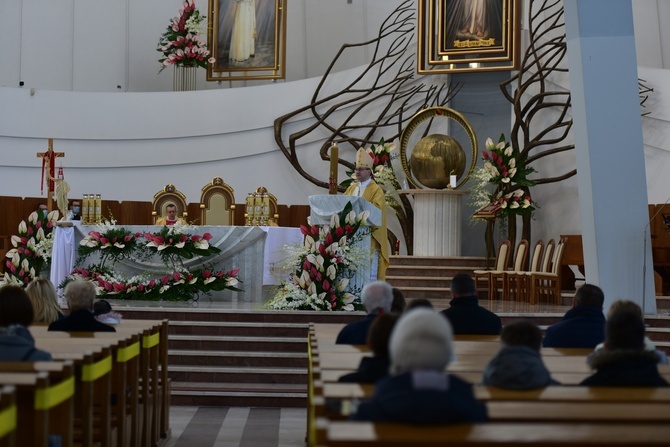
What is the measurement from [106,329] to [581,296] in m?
2.67

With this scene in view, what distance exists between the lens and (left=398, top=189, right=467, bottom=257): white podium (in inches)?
513

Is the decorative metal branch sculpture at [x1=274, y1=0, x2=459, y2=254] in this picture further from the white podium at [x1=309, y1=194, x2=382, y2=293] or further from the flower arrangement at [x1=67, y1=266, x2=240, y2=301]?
the white podium at [x1=309, y1=194, x2=382, y2=293]

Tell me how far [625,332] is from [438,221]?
9.20 meters

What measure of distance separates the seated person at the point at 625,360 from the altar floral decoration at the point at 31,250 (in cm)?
789

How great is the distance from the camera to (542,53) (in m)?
13.5

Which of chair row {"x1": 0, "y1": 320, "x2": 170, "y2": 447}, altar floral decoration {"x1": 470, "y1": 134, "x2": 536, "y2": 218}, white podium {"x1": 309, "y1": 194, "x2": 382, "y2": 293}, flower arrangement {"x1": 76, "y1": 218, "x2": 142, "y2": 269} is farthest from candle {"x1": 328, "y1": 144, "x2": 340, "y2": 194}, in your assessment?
altar floral decoration {"x1": 470, "y1": 134, "x2": 536, "y2": 218}

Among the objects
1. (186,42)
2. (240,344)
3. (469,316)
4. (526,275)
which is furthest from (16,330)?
(186,42)

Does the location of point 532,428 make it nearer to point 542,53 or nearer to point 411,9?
point 542,53

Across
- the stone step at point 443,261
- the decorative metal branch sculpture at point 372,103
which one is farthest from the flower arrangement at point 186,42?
the stone step at point 443,261

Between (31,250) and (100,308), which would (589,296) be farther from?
(31,250)

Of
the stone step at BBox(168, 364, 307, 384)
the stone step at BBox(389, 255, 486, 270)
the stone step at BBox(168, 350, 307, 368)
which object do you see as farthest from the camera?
the stone step at BBox(389, 255, 486, 270)

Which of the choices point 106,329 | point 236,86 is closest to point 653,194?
point 236,86

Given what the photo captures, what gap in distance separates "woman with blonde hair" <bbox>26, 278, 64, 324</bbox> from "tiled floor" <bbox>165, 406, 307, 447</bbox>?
1070 mm

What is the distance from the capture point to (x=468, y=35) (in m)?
13.7
